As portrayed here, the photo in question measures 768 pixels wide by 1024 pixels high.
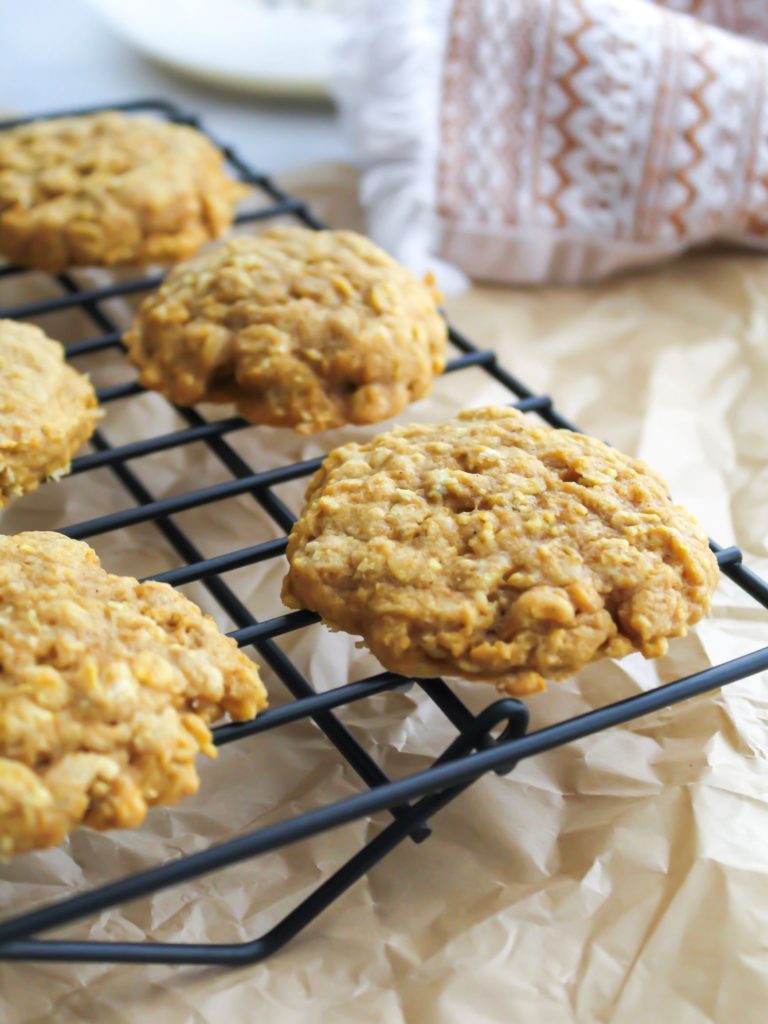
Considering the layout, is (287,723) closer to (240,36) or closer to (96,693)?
(96,693)

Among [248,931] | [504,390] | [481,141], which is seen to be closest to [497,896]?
[248,931]

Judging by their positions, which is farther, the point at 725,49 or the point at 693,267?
the point at 693,267

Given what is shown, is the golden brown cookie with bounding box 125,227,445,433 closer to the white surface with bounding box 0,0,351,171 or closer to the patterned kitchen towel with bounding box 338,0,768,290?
the patterned kitchen towel with bounding box 338,0,768,290

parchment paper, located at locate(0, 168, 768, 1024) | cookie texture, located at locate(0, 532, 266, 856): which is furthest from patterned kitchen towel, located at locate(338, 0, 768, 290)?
cookie texture, located at locate(0, 532, 266, 856)

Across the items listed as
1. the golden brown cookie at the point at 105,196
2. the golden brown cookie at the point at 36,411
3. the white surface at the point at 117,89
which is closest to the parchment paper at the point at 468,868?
the golden brown cookie at the point at 36,411

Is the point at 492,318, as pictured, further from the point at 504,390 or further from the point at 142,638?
the point at 142,638

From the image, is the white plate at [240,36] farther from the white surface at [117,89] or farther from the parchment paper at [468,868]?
the parchment paper at [468,868]
